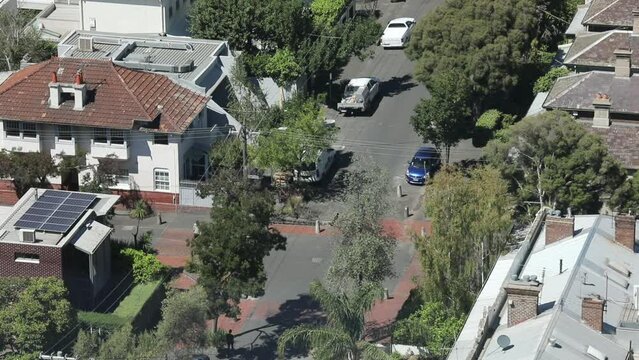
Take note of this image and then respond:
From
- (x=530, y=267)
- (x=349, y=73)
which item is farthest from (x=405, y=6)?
(x=530, y=267)

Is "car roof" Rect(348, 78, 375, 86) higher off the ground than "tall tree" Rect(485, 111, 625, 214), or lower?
lower

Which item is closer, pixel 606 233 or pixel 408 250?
pixel 606 233

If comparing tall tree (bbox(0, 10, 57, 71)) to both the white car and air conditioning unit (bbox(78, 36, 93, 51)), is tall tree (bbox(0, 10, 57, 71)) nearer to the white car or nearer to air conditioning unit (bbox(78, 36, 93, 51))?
air conditioning unit (bbox(78, 36, 93, 51))

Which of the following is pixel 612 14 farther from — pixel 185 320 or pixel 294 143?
pixel 185 320

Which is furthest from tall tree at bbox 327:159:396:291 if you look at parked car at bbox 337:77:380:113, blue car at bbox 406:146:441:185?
parked car at bbox 337:77:380:113

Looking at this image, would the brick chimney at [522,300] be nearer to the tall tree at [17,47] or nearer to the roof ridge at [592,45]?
the roof ridge at [592,45]

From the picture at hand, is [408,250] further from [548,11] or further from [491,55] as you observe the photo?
[548,11]

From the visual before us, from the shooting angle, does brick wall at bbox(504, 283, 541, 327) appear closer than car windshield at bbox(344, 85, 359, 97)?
Yes
